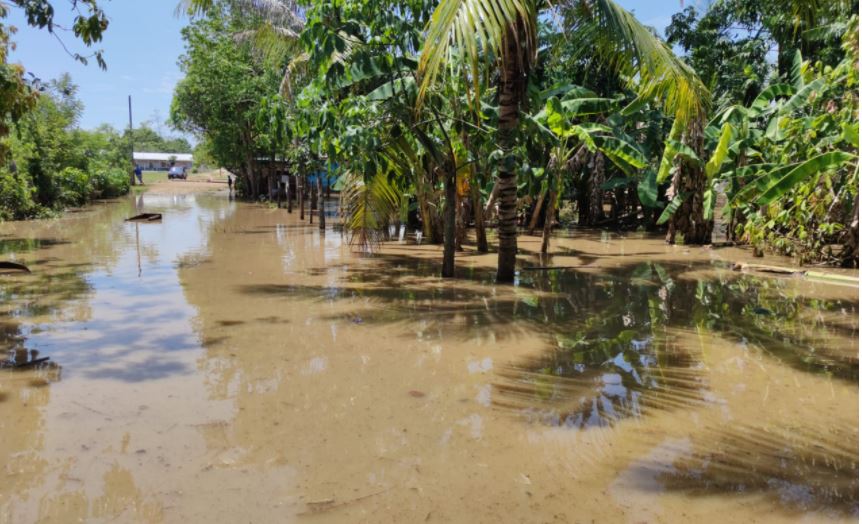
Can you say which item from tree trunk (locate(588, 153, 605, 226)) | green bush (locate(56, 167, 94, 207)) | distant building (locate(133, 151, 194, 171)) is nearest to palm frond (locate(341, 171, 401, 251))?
tree trunk (locate(588, 153, 605, 226))

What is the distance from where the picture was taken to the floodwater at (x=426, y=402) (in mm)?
3521

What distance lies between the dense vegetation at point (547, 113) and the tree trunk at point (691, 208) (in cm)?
4

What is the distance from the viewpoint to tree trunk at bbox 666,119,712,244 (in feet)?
50.9

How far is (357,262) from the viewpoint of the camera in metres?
12.8

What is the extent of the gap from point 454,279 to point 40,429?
7.08m

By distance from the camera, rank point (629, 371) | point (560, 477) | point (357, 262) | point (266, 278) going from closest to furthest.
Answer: point (560, 477) → point (629, 371) → point (266, 278) → point (357, 262)

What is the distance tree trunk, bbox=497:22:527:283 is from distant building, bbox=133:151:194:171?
86.8 metres

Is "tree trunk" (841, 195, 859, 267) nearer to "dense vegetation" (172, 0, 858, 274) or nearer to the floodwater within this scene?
"dense vegetation" (172, 0, 858, 274)

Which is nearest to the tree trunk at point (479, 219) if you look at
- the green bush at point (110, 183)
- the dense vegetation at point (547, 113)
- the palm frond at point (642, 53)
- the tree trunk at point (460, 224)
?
the dense vegetation at point (547, 113)

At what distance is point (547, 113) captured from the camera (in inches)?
434

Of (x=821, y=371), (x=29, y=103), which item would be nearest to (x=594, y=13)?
(x=821, y=371)

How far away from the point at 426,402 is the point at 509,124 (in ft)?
17.9

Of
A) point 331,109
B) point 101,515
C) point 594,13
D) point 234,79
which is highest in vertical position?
point 234,79

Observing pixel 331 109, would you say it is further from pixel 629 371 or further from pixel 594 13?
pixel 629 371
